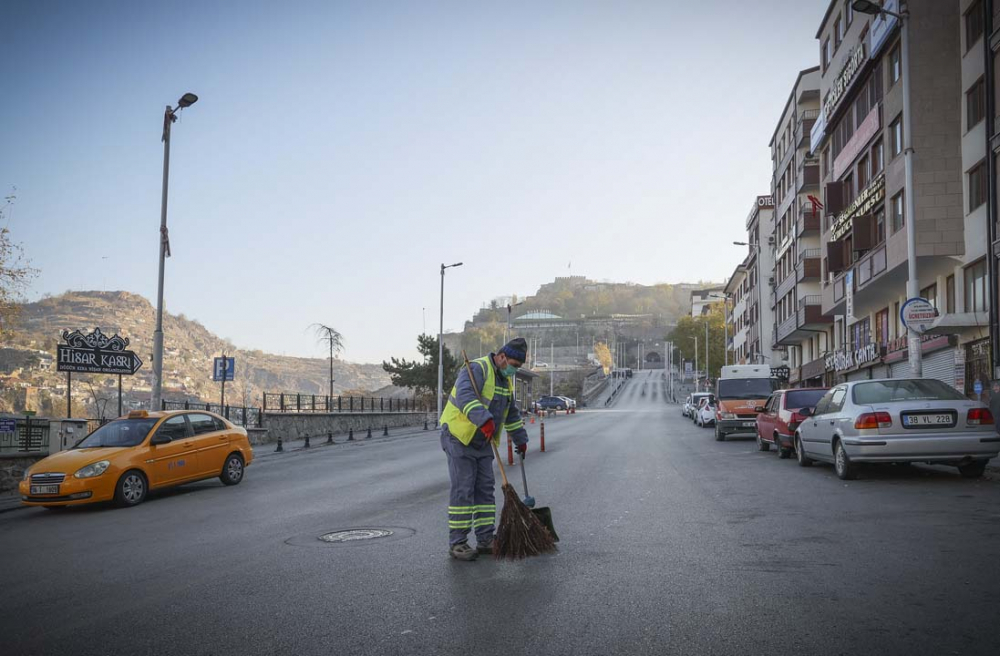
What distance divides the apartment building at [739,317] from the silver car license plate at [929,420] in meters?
63.1

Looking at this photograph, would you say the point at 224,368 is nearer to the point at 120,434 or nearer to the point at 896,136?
the point at 120,434

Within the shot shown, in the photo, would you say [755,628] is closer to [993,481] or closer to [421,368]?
[993,481]

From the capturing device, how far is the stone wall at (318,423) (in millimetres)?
32275

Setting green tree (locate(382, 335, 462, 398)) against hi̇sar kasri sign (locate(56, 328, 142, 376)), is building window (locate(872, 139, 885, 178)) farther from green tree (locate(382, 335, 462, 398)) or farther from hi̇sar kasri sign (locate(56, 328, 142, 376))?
green tree (locate(382, 335, 462, 398))

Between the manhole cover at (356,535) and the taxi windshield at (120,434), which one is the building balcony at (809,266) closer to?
the taxi windshield at (120,434)

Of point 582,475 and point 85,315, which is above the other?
point 85,315

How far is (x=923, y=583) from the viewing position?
552 centimetres

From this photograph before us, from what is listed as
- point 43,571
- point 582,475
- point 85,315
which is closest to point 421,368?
point 85,315

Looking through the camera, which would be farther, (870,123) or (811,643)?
(870,123)

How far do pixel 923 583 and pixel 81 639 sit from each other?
17.4 ft

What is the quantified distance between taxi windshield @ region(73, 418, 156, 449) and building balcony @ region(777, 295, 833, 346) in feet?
111

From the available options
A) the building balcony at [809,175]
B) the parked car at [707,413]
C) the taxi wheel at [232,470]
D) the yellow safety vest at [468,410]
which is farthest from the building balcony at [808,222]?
the yellow safety vest at [468,410]

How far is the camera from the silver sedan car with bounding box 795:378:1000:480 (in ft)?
37.7

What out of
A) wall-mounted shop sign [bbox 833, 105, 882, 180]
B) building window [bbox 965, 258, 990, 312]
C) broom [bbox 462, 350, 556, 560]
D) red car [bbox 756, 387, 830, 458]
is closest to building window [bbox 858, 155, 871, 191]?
wall-mounted shop sign [bbox 833, 105, 882, 180]
